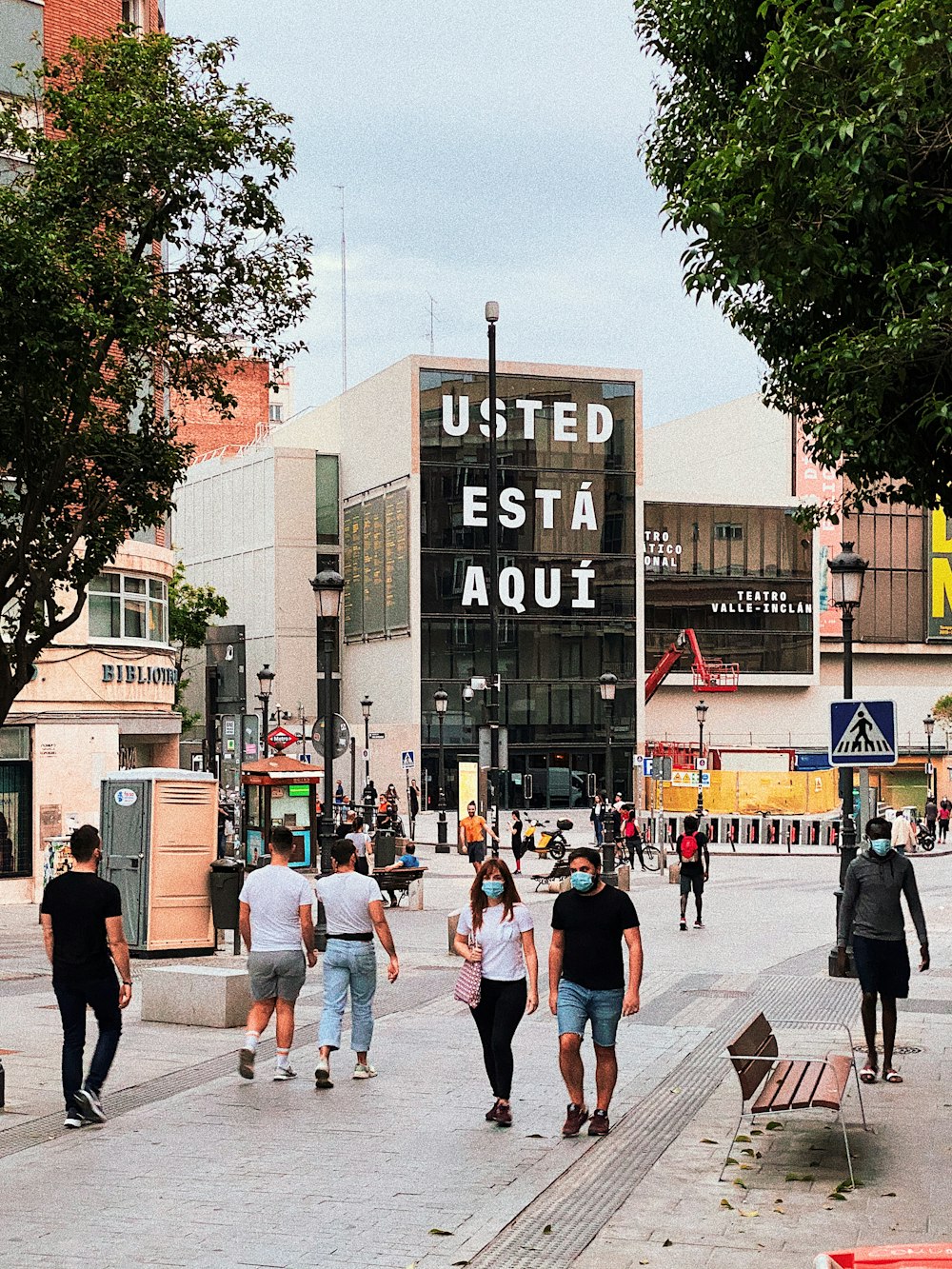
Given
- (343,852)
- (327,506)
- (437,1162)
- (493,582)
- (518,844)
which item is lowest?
(518,844)

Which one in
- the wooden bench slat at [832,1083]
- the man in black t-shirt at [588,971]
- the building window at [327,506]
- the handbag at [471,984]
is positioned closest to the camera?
the wooden bench slat at [832,1083]

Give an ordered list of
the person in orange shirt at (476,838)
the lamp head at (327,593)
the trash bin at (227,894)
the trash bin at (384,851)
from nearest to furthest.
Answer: the trash bin at (227,894) → the lamp head at (327,593) → the trash bin at (384,851) → the person in orange shirt at (476,838)

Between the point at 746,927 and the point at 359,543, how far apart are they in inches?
2077

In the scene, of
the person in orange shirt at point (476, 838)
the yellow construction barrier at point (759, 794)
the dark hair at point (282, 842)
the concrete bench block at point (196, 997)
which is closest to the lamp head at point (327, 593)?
the person in orange shirt at point (476, 838)

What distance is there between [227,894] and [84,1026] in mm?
8474

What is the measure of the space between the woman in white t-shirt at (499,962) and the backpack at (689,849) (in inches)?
557

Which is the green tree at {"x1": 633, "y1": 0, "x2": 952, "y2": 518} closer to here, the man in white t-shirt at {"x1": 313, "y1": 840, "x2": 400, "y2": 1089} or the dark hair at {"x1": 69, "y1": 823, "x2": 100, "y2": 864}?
the man in white t-shirt at {"x1": 313, "y1": 840, "x2": 400, "y2": 1089}

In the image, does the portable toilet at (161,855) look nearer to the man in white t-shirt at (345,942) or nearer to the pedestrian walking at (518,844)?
the man in white t-shirt at (345,942)

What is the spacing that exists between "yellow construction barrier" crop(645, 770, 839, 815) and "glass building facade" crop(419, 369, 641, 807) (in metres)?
14.1

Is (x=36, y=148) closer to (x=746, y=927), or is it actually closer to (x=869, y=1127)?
(x=869, y=1127)

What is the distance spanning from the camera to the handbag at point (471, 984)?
10609 millimetres

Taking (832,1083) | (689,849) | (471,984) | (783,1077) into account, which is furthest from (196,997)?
(689,849)

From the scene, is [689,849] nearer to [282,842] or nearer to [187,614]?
[282,842]

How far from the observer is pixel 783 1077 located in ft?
31.5
